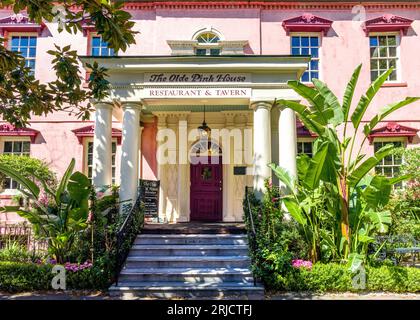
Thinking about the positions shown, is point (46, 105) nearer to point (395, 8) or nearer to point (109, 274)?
point (109, 274)

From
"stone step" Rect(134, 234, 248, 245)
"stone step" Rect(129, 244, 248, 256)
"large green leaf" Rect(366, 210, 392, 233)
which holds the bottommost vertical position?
"stone step" Rect(129, 244, 248, 256)

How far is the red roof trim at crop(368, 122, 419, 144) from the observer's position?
12.8 metres

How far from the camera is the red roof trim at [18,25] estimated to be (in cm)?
1372

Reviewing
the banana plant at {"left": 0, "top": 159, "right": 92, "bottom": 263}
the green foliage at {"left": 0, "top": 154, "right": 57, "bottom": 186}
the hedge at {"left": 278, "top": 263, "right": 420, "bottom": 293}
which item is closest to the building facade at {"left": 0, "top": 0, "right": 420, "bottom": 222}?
the green foliage at {"left": 0, "top": 154, "right": 57, "bottom": 186}

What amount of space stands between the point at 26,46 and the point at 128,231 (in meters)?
9.50

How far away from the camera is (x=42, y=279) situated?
25.4ft

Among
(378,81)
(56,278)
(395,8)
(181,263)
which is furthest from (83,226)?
(395,8)

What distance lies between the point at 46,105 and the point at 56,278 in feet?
12.9

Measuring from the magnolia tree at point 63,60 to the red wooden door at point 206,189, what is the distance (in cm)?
549

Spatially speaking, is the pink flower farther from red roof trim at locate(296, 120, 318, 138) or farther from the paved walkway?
red roof trim at locate(296, 120, 318, 138)

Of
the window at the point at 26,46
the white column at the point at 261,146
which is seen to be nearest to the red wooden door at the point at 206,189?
the white column at the point at 261,146

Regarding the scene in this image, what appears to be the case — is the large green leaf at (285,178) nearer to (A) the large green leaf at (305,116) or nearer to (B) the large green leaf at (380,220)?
(A) the large green leaf at (305,116)

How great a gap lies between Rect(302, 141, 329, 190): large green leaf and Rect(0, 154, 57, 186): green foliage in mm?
8555

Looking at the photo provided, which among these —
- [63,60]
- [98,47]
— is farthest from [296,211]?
[98,47]
